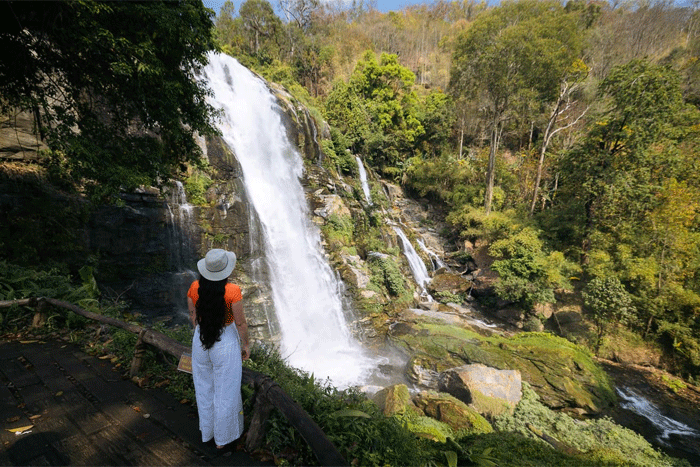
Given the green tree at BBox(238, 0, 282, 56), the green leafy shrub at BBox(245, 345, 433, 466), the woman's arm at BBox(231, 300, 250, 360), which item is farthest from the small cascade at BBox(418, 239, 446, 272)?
the green tree at BBox(238, 0, 282, 56)

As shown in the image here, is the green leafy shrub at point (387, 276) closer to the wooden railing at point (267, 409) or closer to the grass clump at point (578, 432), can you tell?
the grass clump at point (578, 432)

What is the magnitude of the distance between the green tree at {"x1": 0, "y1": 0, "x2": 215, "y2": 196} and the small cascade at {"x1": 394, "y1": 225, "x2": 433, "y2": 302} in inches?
501

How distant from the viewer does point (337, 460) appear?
1.85 meters

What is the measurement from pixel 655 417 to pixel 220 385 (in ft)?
41.1

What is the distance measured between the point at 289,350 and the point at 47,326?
22.5 feet

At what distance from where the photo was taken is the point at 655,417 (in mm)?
8586

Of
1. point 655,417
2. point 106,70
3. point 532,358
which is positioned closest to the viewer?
point 106,70

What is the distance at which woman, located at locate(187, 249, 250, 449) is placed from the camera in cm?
221

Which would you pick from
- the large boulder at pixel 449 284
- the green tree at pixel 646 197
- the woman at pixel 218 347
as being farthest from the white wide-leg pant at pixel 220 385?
the green tree at pixel 646 197

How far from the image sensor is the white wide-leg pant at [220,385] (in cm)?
229

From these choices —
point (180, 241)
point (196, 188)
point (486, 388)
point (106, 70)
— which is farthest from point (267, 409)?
point (196, 188)

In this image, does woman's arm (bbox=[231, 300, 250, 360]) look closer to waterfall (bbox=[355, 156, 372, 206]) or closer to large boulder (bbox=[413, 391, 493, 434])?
large boulder (bbox=[413, 391, 493, 434])

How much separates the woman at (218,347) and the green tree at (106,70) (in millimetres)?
3989

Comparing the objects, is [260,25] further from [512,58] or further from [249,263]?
[249,263]
